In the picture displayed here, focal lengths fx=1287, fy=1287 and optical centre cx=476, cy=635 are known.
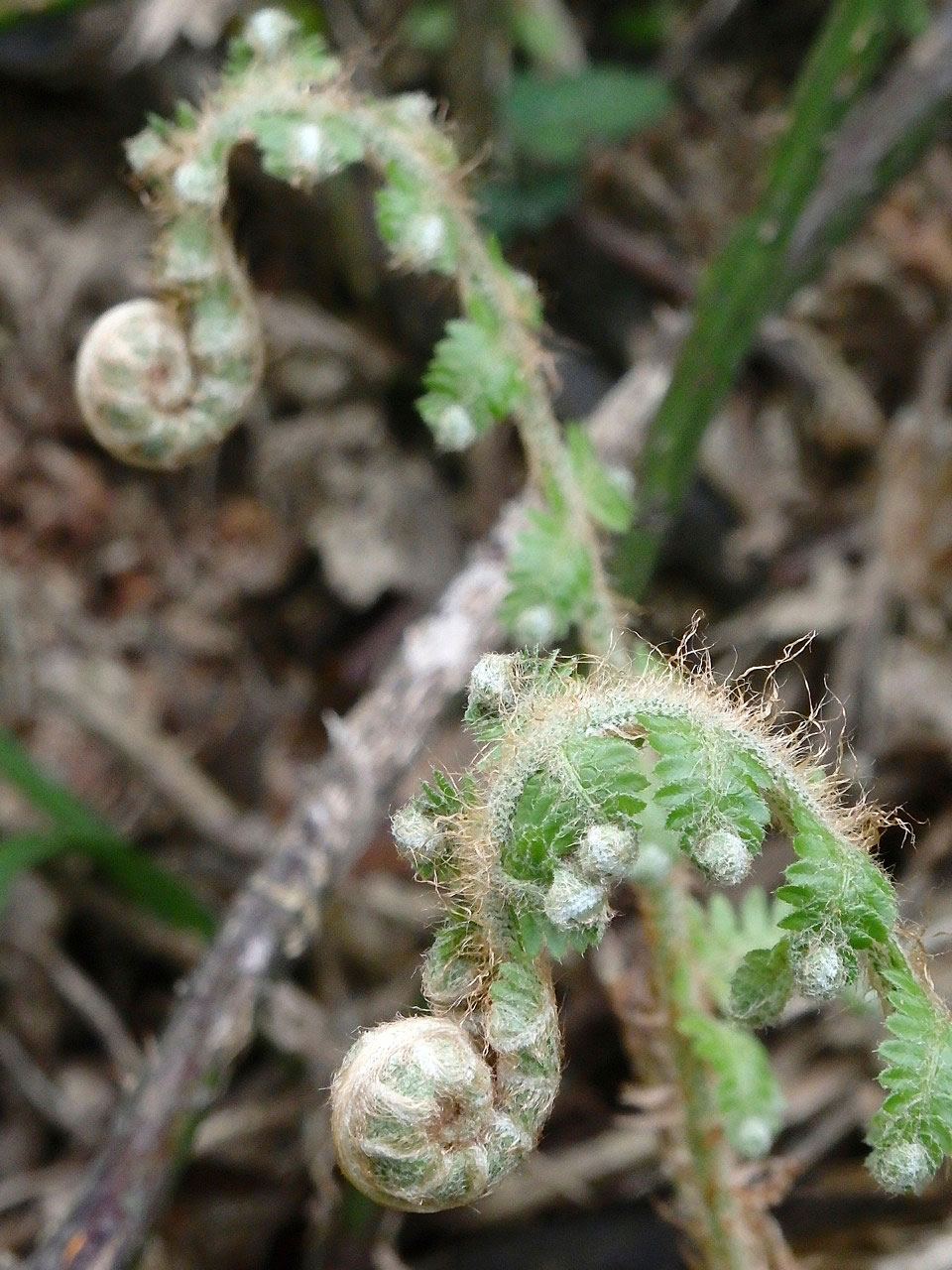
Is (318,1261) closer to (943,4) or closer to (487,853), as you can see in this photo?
(487,853)

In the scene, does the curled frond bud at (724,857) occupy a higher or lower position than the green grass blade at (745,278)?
lower

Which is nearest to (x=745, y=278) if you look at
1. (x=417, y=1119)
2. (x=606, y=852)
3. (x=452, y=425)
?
(x=452, y=425)

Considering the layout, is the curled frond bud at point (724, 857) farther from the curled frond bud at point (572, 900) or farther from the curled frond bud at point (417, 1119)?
the curled frond bud at point (417, 1119)

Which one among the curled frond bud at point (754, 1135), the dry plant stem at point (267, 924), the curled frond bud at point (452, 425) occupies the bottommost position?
the curled frond bud at point (754, 1135)

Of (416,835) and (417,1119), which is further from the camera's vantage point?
(416,835)

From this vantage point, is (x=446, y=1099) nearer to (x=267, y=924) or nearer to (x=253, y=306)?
(x=267, y=924)

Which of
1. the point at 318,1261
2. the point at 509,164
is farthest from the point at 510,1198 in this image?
the point at 509,164

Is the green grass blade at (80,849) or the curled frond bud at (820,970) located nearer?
the curled frond bud at (820,970)

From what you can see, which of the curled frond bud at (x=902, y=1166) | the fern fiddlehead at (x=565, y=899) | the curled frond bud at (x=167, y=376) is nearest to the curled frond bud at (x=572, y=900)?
the fern fiddlehead at (x=565, y=899)
